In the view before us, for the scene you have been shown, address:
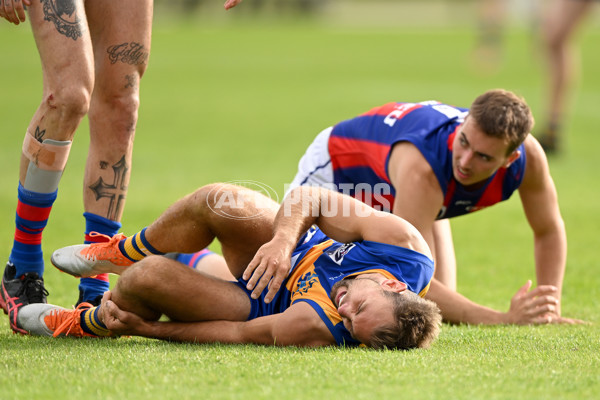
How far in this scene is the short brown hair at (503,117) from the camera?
465 cm

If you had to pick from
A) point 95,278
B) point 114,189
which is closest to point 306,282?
point 95,278

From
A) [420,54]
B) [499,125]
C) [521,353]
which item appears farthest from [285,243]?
[420,54]

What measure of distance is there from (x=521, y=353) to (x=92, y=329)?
1.95 metres

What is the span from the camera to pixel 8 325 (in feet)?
14.9

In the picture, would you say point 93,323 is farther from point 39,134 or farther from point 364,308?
point 364,308

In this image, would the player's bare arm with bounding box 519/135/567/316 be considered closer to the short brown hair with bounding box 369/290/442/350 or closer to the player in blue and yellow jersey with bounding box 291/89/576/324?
the player in blue and yellow jersey with bounding box 291/89/576/324

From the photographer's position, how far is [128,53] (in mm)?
4797

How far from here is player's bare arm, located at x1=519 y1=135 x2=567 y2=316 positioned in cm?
511

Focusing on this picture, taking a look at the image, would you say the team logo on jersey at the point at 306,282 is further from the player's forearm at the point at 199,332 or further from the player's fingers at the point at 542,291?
the player's fingers at the point at 542,291

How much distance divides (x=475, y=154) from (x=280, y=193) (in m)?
4.26

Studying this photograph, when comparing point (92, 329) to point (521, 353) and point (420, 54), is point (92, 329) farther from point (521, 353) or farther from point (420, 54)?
point (420, 54)

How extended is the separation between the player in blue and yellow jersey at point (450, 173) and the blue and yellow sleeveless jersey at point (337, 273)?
0.73 metres

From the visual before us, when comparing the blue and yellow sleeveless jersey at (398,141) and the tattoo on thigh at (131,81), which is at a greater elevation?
the tattoo on thigh at (131,81)

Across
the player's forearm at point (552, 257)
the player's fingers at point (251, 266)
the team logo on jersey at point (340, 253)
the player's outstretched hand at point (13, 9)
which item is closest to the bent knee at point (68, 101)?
the player's outstretched hand at point (13, 9)
